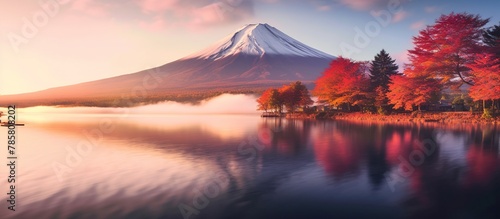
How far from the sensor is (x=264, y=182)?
11195 millimetres

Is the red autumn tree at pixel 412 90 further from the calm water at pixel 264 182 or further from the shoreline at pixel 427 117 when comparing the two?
the calm water at pixel 264 182

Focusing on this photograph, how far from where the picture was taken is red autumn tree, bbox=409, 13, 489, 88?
120 ft

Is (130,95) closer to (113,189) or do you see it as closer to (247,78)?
(247,78)

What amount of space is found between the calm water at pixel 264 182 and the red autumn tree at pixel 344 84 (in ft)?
93.2

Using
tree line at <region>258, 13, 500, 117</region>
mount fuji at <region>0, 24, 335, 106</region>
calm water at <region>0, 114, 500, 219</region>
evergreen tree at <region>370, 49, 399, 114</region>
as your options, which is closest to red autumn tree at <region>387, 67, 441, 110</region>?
tree line at <region>258, 13, 500, 117</region>

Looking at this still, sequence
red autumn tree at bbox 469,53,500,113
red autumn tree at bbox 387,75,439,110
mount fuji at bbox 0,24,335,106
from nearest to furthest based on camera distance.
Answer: red autumn tree at bbox 469,53,500,113, red autumn tree at bbox 387,75,439,110, mount fuji at bbox 0,24,335,106

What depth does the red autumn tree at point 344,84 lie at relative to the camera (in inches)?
1874

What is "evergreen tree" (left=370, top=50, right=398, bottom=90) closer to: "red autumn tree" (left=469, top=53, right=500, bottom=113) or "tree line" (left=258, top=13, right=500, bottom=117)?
"tree line" (left=258, top=13, right=500, bottom=117)

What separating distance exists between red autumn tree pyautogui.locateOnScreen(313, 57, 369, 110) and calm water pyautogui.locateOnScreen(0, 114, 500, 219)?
28.4m

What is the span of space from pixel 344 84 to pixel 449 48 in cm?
1464

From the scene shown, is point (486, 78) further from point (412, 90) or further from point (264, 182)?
point (264, 182)

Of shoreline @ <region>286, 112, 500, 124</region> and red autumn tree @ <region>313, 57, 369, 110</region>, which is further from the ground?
red autumn tree @ <region>313, 57, 369, 110</region>

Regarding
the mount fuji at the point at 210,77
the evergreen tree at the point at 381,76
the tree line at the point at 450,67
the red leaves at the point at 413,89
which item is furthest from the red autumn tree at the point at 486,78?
the mount fuji at the point at 210,77

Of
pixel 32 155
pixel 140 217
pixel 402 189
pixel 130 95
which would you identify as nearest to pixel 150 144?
pixel 32 155
